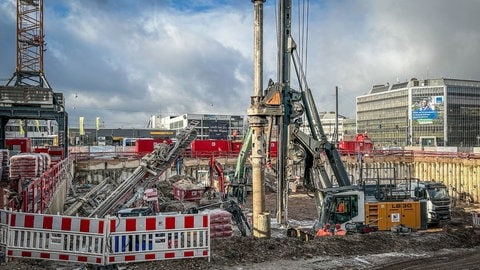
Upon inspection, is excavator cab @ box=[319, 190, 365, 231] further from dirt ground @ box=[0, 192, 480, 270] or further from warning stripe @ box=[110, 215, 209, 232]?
warning stripe @ box=[110, 215, 209, 232]

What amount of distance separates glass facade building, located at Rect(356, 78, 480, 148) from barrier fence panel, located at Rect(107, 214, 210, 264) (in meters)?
118

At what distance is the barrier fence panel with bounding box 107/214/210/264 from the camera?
991 cm

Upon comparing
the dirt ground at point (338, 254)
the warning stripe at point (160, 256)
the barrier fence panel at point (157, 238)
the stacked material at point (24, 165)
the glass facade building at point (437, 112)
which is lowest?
the dirt ground at point (338, 254)

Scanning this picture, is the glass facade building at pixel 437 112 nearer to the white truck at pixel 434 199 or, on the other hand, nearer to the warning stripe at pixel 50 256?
the white truck at pixel 434 199

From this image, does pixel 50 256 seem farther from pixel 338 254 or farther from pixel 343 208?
pixel 343 208

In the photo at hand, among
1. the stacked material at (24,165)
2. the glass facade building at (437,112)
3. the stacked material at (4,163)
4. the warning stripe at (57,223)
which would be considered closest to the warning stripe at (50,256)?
the warning stripe at (57,223)

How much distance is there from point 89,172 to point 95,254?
3083 cm

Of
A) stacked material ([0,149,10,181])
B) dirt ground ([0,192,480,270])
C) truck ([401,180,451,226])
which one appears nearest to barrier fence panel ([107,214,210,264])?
dirt ground ([0,192,480,270])

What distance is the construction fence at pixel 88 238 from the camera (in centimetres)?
984

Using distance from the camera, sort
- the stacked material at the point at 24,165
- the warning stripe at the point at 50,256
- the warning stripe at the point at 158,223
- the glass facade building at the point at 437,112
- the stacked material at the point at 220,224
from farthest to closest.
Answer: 1. the glass facade building at the point at 437,112
2. the stacked material at the point at 24,165
3. the stacked material at the point at 220,224
4. the warning stripe at the point at 158,223
5. the warning stripe at the point at 50,256

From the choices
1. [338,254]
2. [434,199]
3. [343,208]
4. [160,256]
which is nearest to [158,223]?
[160,256]

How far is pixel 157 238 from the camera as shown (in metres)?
10.2

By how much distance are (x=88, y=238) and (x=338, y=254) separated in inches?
258

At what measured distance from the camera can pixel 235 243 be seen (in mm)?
11945
